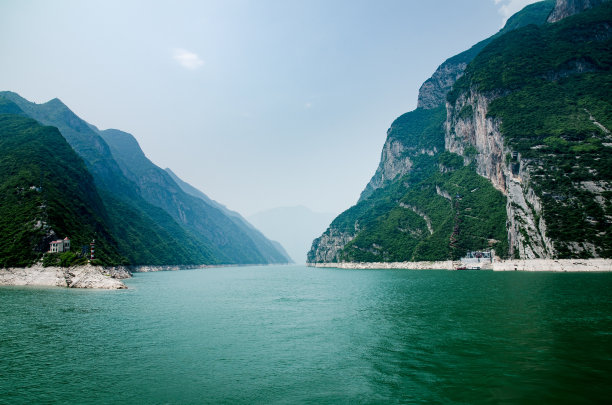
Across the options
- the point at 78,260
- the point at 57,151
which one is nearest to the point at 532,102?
the point at 78,260

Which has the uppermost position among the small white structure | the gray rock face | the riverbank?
the gray rock face

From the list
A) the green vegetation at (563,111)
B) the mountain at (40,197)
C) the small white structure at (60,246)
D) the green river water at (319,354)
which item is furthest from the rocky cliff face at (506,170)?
the mountain at (40,197)

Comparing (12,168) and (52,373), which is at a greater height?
(12,168)

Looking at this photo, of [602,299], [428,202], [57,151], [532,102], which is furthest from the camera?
[428,202]

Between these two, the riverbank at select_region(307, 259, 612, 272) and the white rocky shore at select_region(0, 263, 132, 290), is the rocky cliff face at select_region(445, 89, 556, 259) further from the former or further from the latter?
the white rocky shore at select_region(0, 263, 132, 290)

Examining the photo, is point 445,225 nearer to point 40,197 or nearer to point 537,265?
point 537,265

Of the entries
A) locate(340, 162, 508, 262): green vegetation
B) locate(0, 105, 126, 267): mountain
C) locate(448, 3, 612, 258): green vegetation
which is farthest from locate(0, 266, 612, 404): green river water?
locate(340, 162, 508, 262): green vegetation

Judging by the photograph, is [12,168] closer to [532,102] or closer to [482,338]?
[482,338]
